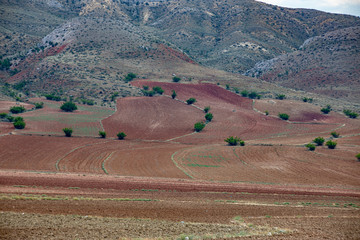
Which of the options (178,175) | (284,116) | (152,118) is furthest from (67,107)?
(284,116)

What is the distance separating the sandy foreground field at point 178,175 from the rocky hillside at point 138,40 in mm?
20606

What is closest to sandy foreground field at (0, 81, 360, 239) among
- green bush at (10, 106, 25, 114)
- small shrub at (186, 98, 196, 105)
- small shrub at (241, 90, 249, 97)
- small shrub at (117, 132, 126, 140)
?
small shrub at (117, 132, 126, 140)

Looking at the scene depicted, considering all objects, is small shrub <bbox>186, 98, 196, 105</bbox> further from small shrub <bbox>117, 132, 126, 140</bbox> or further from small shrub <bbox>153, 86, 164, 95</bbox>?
small shrub <bbox>117, 132, 126, 140</bbox>

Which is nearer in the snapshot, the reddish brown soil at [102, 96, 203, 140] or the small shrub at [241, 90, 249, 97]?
the reddish brown soil at [102, 96, 203, 140]

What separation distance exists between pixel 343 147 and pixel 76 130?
44.0 meters

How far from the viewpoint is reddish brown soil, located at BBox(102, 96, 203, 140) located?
179 feet

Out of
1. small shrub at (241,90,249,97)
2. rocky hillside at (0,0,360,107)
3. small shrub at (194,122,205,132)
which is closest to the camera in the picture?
small shrub at (194,122,205,132)

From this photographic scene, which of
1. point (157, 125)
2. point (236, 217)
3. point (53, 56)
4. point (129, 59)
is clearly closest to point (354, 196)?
point (236, 217)

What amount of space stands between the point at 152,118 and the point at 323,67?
7867 cm

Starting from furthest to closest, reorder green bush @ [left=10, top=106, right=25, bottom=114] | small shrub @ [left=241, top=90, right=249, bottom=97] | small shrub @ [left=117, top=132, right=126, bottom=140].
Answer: small shrub @ [left=241, top=90, right=249, bottom=97] < green bush @ [left=10, top=106, right=25, bottom=114] < small shrub @ [left=117, top=132, right=126, bottom=140]

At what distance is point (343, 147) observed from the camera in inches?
1725

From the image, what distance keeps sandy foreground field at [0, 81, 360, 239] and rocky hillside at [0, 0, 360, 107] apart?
20606 millimetres

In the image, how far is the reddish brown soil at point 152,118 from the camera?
179 feet

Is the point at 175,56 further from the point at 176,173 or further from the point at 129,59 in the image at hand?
the point at 176,173
